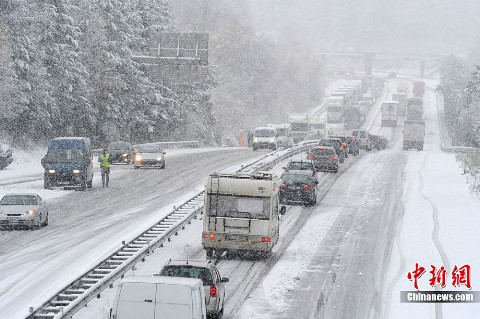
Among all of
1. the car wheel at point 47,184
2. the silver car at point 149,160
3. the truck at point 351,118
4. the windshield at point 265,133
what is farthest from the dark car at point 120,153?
the truck at point 351,118

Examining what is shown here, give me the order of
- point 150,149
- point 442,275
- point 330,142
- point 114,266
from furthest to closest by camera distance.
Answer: point 330,142 → point 150,149 → point 442,275 → point 114,266

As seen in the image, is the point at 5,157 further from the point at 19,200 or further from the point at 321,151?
the point at 19,200

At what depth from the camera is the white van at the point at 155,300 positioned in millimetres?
13930

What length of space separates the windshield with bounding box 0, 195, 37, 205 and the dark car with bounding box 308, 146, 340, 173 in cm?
2303

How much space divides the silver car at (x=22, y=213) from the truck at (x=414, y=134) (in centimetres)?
6230

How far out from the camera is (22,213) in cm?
3161

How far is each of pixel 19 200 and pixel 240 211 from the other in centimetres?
1034

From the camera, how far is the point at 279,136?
7519 cm

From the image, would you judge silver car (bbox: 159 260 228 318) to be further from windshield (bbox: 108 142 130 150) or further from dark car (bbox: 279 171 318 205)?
windshield (bbox: 108 142 130 150)

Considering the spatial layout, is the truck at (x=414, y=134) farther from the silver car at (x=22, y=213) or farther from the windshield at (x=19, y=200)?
the silver car at (x=22, y=213)

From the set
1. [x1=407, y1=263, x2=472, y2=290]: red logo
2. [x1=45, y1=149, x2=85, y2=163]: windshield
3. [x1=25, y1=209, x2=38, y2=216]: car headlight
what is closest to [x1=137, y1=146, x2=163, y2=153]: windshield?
[x1=45, y1=149, x2=85, y2=163]: windshield

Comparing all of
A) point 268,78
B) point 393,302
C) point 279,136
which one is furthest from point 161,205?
point 268,78

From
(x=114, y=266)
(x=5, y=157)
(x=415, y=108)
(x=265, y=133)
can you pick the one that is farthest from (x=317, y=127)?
(x=114, y=266)

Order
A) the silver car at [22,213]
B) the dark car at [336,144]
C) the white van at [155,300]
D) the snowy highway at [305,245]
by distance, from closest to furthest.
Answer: the white van at [155,300] < the snowy highway at [305,245] < the silver car at [22,213] < the dark car at [336,144]
